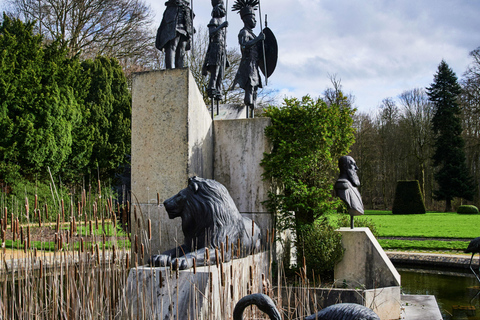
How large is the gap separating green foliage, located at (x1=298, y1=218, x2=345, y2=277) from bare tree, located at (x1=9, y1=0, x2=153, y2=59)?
45.1ft

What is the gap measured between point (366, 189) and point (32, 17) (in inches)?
842

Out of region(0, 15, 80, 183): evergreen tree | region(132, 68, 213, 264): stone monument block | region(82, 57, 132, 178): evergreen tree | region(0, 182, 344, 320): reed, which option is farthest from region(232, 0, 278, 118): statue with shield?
region(82, 57, 132, 178): evergreen tree

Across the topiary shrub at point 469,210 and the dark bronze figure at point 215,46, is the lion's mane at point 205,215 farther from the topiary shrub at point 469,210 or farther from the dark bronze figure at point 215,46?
the topiary shrub at point 469,210

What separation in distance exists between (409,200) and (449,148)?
18.3ft

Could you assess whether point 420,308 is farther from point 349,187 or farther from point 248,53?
point 248,53

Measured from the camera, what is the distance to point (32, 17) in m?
16.8

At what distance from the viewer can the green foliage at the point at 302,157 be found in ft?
18.5

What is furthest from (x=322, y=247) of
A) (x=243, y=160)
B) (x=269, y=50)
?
(x=269, y=50)

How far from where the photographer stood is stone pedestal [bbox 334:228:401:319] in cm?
484

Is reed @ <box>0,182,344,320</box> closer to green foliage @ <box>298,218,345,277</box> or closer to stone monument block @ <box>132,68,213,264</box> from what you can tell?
stone monument block @ <box>132,68,213,264</box>

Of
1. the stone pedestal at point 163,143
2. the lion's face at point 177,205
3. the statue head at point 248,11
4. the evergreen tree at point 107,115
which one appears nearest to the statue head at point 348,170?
the stone pedestal at point 163,143

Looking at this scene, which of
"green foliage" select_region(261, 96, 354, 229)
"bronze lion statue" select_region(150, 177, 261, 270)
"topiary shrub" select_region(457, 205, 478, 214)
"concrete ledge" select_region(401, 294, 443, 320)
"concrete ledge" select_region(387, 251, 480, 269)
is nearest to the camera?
"bronze lion statue" select_region(150, 177, 261, 270)

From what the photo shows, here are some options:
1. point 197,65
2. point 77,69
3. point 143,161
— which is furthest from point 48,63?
point 143,161

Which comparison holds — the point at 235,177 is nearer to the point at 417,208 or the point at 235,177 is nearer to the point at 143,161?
the point at 143,161
